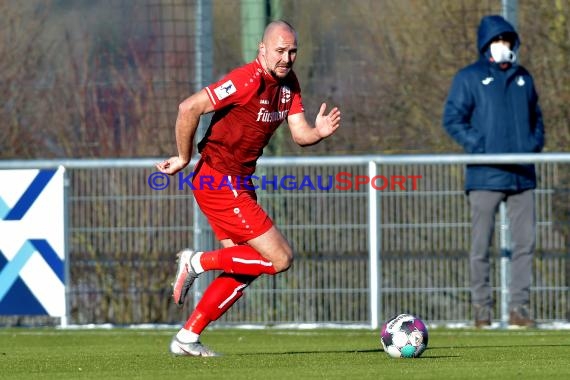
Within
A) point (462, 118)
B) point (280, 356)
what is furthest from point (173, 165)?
A: point (462, 118)

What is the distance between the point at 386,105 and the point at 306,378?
6802 millimetres

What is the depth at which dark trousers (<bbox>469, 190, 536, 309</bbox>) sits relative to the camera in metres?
11.8

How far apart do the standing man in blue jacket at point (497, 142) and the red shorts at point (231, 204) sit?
10.4 feet

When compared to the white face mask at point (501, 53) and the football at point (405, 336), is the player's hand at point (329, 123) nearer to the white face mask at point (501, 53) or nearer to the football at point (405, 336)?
the football at point (405, 336)

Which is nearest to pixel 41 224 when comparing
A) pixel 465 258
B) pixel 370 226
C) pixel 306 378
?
pixel 370 226

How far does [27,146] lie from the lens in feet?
48.7

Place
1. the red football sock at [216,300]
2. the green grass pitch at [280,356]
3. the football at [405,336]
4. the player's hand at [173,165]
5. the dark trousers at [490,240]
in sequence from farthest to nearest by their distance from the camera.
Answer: the dark trousers at [490,240], the red football sock at [216,300], the player's hand at [173,165], the football at [405,336], the green grass pitch at [280,356]

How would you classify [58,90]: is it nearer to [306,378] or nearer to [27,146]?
[27,146]

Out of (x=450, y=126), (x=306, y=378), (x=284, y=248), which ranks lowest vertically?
(x=306, y=378)

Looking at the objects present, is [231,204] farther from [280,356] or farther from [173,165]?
[280,356]

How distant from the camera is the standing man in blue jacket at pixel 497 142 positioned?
38.8 feet

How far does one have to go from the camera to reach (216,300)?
916 cm

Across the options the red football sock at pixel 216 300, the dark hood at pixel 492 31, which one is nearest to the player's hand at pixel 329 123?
the red football sock at pixel 216 300

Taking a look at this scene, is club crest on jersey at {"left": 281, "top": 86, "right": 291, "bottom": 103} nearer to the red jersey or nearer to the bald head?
the red jersey
